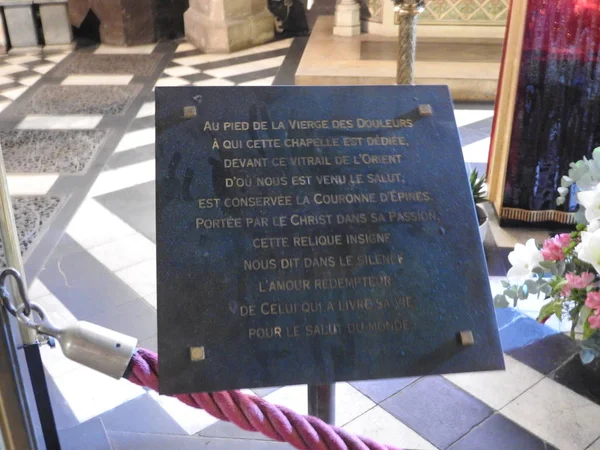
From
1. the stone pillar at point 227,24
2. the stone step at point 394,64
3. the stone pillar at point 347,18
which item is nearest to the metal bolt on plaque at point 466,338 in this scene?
the stone step at point 394,64

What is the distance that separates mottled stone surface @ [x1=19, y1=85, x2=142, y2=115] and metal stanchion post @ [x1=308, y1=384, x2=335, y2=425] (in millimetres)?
4573

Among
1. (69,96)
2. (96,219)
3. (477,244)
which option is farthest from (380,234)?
(69,96)

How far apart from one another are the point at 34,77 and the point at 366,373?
20.7 feet

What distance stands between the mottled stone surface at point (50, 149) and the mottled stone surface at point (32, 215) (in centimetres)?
49

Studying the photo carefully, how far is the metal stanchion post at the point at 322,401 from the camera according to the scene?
1.58 metres

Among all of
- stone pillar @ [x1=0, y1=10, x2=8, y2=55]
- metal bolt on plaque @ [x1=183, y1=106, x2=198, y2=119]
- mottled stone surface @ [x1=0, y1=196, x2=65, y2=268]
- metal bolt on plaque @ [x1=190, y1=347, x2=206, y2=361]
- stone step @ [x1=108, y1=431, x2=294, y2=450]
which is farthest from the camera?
stone pillar @ [x1=0, y1=10, x2=8, y2=55]

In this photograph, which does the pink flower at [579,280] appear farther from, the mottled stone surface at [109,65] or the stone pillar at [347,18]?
the stone pillar at [347,18]

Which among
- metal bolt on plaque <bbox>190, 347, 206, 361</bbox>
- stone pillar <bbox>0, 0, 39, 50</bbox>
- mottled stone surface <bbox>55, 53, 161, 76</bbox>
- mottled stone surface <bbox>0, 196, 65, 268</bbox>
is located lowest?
mottled stone surface <bbox>0, 196, 65, 268</bbox>

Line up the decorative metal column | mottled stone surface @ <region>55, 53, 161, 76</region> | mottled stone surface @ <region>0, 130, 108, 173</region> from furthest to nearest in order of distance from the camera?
mottled stone surface @ <region>55, 53, 161, 76</region> → mottled stone surface @ <region>0, 130, 108, 173</region> → the decorative metal column

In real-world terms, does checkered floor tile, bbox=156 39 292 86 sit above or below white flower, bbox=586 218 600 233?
below

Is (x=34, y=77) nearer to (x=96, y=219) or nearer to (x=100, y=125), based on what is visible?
(x=100, y=125)

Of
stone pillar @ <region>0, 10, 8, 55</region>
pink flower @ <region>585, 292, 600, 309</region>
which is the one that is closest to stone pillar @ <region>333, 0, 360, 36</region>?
stone pillar @ <region>0, 10, 8, 55</region>

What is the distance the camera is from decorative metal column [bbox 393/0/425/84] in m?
2.64

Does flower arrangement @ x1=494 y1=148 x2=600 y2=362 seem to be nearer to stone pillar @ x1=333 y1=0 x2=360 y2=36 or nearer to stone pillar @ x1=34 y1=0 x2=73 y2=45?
stone pillar @ x1=333 y1=0 x2=360 y2=36
